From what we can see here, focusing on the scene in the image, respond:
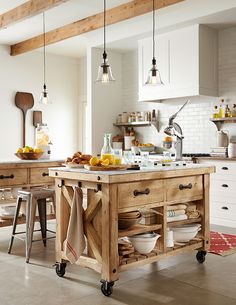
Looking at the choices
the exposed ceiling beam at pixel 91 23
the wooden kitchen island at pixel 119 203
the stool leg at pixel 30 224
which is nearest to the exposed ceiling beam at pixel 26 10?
the exposed ceiling beam at pixel 91 23

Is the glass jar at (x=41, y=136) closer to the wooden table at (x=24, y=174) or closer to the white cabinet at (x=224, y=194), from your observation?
the wooden table at (x=24, y=174)

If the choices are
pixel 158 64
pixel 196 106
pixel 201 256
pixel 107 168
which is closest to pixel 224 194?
pixel 196 106

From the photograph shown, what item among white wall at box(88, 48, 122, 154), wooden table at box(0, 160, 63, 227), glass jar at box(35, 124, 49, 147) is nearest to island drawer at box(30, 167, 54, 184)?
wooden table at box(0, 160, 63, 227)

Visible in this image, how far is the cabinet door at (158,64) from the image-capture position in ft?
22.6

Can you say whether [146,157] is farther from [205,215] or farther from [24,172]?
[24,172]

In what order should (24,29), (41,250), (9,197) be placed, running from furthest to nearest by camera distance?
(24,29), (9,197), (41,250)

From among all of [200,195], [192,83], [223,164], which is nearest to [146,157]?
[200,195]

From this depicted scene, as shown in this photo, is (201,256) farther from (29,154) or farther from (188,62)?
(188,62)

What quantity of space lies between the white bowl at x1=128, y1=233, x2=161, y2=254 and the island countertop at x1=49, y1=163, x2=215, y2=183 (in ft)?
1.60

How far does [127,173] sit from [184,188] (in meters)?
0.79

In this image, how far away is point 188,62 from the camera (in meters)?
6.55

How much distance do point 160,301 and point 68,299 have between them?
2.21 ft

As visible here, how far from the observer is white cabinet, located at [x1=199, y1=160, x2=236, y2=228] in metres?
5.85

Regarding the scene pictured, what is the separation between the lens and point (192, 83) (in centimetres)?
647
